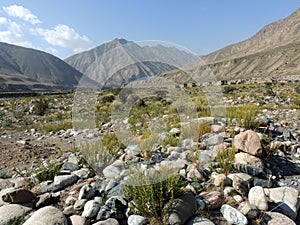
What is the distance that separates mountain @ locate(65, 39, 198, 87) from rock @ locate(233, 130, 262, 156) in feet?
5.66

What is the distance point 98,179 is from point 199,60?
289cm

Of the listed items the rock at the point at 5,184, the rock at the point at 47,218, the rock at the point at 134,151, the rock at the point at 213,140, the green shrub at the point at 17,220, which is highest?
the rock at the point at 213,140

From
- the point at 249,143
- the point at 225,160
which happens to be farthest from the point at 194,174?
the point at 249,143

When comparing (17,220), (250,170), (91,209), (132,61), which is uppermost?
(132,61)

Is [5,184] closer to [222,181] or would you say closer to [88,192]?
[88,192]

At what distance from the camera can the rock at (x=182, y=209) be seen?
2.44m

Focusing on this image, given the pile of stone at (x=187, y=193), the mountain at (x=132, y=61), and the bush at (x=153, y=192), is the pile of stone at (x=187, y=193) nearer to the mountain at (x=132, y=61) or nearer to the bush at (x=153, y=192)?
the bush at (x=153, y=192)

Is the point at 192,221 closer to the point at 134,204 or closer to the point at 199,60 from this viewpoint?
the point at 134,204

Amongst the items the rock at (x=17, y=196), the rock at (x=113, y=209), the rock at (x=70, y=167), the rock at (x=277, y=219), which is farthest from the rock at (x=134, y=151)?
the rock at (x=277, y=219)

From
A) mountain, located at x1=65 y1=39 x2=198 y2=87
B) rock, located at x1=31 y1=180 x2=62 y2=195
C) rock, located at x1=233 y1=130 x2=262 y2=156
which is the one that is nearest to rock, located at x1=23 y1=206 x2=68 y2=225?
rock, located at x1=31 y1=180 x2=62 y2=195

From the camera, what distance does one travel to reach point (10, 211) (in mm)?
2787

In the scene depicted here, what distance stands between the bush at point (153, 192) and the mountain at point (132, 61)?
229 centimetres

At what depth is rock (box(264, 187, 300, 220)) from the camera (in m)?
2.73

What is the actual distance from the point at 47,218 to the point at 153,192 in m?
1.19
